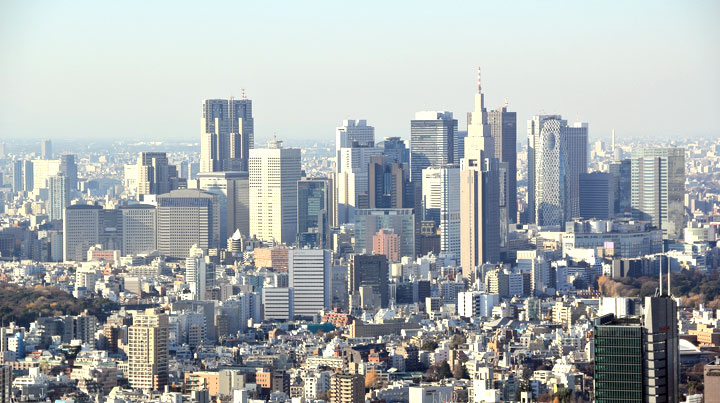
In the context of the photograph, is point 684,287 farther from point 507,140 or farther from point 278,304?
point 507,140

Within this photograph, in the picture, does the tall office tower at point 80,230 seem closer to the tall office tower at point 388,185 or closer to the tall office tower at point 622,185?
the tall office tower at point 388,185

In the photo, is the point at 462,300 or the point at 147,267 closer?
the point at 462,300

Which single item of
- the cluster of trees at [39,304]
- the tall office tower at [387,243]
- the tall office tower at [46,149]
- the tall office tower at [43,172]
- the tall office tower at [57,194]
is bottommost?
the cluster of trees at [39,304]

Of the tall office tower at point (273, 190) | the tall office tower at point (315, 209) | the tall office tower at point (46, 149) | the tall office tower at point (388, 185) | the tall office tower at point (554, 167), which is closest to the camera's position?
the tall office tower at point (46, 149)

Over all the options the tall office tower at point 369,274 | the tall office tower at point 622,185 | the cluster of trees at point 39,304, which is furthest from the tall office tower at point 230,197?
the cluster of trees at point 39,304

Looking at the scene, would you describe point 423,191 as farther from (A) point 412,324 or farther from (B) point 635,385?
(B) point 635,385

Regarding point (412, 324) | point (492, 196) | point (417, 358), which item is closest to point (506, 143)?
point (492, 196)

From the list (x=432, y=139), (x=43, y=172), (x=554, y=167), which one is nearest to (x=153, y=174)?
(x=43, y=172)
